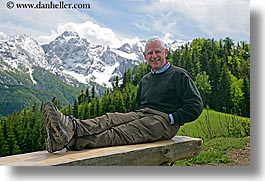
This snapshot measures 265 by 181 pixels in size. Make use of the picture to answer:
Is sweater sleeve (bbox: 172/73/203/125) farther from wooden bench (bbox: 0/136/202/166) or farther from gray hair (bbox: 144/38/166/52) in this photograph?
gray hair (bbox: 144/38/166/52)

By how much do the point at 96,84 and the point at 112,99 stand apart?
12 centimetres

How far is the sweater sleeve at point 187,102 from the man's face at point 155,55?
0.14 meters

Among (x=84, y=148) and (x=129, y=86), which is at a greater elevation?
(x=129, y=86)

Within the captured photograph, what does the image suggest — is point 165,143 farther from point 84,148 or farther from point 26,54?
point 26,54

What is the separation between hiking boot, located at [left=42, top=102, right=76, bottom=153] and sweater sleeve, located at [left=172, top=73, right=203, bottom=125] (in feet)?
1.75

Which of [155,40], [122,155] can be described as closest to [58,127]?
[122,155]

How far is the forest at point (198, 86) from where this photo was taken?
7.34ft

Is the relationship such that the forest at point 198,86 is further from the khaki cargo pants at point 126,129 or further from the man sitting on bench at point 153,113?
the khaki cargo pants at point 126,129

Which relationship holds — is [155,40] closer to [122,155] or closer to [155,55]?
[155,55]

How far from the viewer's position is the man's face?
7.13 ft

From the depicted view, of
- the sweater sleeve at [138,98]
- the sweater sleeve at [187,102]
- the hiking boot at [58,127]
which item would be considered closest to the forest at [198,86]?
the sweater sleeve at [138,98]

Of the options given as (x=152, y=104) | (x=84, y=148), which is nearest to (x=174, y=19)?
(x=152, y=104)

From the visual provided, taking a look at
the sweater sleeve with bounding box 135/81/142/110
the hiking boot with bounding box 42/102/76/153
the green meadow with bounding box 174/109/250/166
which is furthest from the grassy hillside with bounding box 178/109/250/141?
the hiking boot with bounding box 42/102/76/153

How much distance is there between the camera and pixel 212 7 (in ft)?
7.49
